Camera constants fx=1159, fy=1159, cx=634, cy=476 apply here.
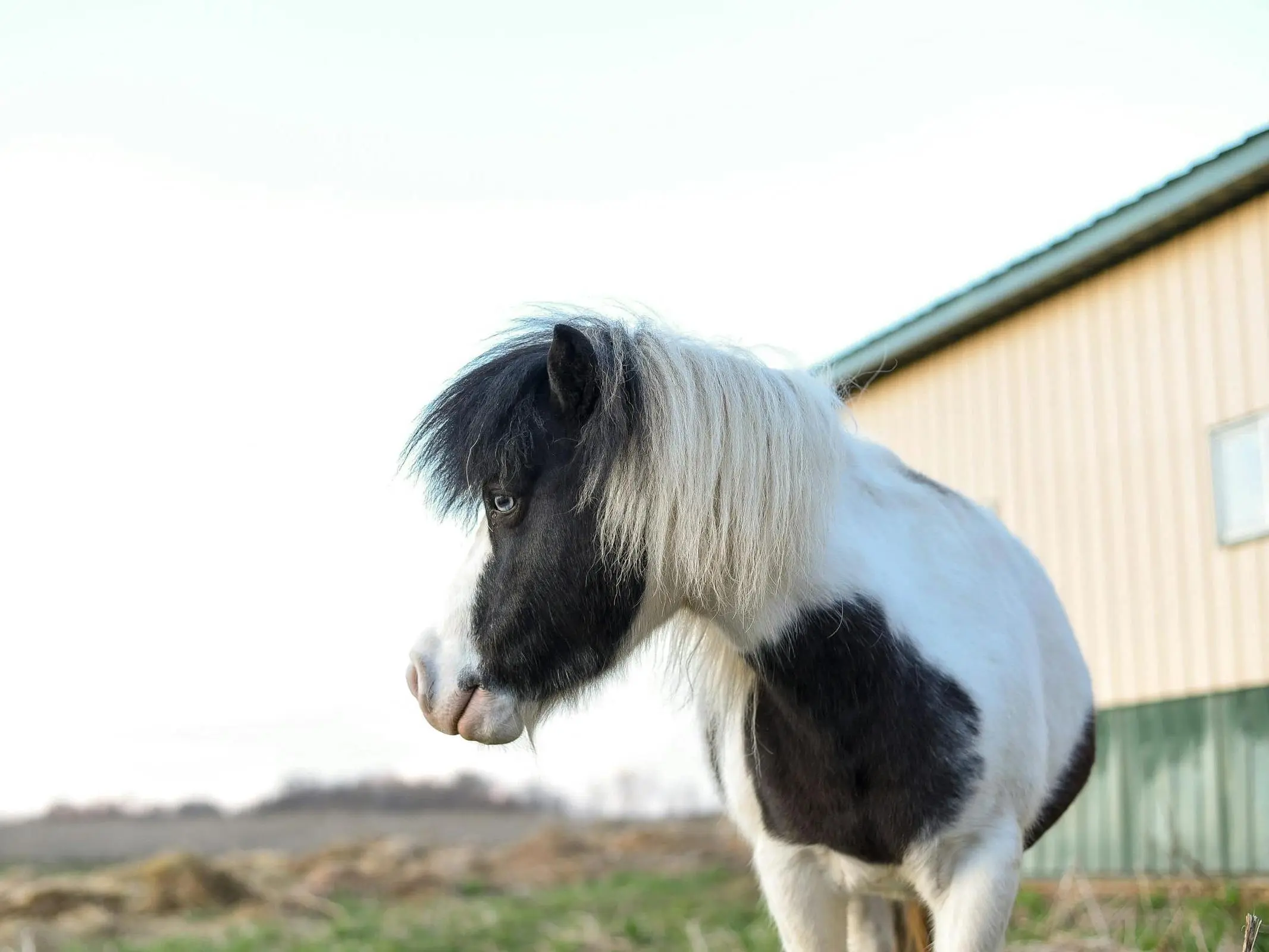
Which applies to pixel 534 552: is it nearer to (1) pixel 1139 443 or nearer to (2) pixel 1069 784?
(2) pixel 1069 784

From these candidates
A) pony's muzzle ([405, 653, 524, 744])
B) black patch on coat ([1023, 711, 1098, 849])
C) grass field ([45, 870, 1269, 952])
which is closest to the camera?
pony's muzzle ([405, 653, 524, 744])

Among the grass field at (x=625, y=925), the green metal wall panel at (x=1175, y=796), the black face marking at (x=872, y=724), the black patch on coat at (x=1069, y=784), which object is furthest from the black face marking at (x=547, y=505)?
the green metal wall panel at (x=1175, y=796)

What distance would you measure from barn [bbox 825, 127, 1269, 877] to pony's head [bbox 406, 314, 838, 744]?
503 cm

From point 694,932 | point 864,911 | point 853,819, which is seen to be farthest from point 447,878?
point 853,819

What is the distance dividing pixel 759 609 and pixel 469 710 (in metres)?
0.75

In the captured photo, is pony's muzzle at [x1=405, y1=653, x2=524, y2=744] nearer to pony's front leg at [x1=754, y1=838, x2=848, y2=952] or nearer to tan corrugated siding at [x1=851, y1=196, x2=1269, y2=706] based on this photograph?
pony's front leg at [x1=754, y1=838, x2=848, y2=952]

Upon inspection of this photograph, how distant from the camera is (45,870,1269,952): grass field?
6.52m

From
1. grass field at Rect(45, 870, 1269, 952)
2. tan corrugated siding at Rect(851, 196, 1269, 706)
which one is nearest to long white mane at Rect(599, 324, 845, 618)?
grass field at Rect(45, 870, 1269, 952)

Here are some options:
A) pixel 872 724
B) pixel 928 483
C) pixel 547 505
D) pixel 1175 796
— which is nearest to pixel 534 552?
pixel 547 505

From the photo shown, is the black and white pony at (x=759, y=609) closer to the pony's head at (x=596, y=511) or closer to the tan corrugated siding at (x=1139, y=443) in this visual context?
the pony's head at (x=596, y=511)

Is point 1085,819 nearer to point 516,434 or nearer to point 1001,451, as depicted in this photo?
point 1001,451

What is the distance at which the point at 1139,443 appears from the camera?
9.00 metres

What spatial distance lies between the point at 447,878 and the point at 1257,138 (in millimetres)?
10806

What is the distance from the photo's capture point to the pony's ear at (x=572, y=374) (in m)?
2.76
